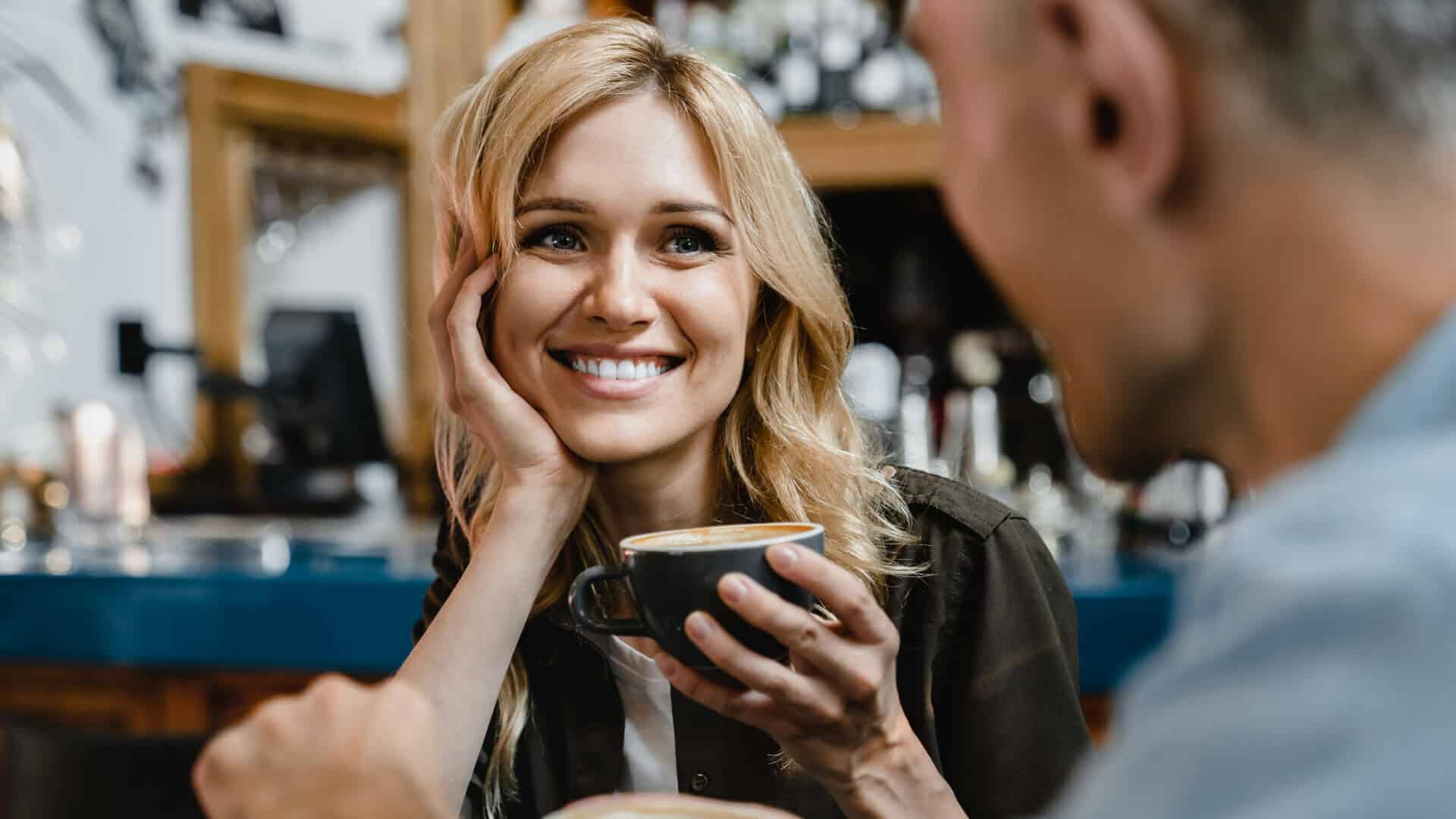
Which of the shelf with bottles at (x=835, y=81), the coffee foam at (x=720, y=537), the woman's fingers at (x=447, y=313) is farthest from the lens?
the shelf with bottles at (x=835, y=81)

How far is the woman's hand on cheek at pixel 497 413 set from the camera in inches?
42.3

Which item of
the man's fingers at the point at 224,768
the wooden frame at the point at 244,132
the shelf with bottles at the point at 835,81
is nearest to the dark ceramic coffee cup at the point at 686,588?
the man's fingers at the point at 224,768

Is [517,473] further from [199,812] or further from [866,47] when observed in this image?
[866,47]

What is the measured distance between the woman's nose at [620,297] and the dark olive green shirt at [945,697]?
0.88 ft

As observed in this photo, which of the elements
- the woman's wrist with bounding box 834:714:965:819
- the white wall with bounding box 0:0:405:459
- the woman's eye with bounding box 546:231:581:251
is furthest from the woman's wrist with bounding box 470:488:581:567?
the white wall with bounding box 0:0:405:459

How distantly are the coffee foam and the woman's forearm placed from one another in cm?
15

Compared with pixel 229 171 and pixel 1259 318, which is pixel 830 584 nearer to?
pixel 1259 318

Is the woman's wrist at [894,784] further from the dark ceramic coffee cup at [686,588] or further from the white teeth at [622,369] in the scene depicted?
the white teeth at [622,369]

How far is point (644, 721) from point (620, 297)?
36 cm

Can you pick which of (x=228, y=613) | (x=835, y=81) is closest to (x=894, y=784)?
(x=228, y=613)

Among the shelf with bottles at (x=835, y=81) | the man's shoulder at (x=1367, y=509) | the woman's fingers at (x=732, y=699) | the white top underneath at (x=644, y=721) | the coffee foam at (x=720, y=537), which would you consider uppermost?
the shelf with bottles at (x=835, y=81)

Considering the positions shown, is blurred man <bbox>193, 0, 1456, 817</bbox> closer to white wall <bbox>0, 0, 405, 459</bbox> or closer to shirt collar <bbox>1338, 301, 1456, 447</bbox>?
shirt collar <bbox>1338, 301, 1456, 447</bbox>

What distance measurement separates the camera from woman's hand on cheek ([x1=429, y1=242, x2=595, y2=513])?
1.07 m

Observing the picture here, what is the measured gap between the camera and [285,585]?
172 centimetres
